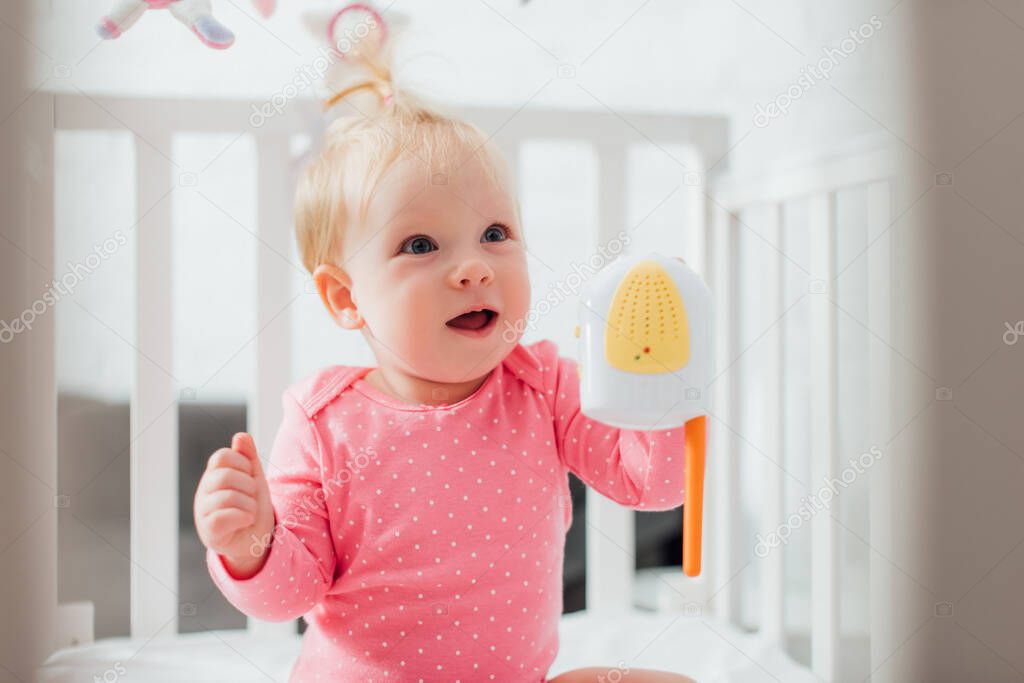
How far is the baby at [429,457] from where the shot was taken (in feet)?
2.82

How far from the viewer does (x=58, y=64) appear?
98 cm

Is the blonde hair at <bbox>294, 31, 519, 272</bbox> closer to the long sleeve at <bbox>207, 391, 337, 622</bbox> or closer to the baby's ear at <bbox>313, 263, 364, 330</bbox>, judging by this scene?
the baby's ear at <bbox>313, 263, 364, 330</bbox>

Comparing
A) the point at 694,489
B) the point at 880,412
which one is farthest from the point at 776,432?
the point at 694,489

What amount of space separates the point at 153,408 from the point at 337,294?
390 millimetres

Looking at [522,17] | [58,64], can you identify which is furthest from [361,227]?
[522,17]

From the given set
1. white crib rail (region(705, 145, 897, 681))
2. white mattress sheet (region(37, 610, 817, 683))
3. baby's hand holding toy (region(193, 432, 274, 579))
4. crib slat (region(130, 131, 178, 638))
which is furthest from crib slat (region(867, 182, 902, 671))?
crib slat (region(130, 131, 178, 638))

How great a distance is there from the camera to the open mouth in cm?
88

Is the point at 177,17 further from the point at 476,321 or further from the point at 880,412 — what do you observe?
the point at 880,412

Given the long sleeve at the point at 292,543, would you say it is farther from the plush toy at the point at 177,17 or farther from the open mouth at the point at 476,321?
the plush toy at the point at 177,17

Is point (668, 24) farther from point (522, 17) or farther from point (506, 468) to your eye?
point (506, 468)

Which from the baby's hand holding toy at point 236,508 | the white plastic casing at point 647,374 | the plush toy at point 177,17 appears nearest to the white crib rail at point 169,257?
the plush toy at point 177,17

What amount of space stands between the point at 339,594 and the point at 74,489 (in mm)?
365

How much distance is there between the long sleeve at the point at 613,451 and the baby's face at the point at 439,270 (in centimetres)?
9

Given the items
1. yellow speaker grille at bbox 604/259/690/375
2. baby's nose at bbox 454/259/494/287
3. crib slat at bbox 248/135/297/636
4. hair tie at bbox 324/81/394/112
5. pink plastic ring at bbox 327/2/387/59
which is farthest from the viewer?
crib slat at bbox 248/135/297/636
